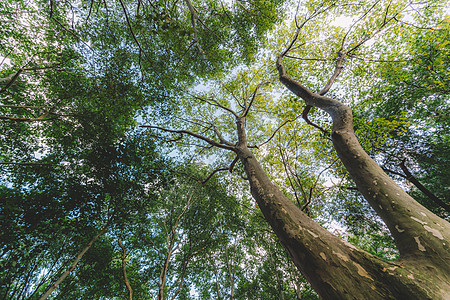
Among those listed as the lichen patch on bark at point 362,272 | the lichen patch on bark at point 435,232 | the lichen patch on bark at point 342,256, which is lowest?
the lichen patch on bark at point 362,272

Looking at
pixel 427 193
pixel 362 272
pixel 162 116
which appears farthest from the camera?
pixel 162 116

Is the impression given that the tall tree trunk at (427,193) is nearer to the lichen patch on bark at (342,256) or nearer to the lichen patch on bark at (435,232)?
the lichen patch on bark at (435,232)

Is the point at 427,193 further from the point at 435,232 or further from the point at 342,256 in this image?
the point at 342,256

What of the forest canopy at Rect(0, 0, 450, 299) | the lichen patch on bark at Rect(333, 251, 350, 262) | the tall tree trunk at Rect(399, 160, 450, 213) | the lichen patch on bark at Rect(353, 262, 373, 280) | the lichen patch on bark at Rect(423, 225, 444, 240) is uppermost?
the forest canopy at Rect(0, 0, 450, 299)

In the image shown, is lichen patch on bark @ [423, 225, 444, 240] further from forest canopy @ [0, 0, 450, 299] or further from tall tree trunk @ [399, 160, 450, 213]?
tall tree trunk @ [399, 160, 450, 213]

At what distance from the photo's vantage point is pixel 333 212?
8.71 m

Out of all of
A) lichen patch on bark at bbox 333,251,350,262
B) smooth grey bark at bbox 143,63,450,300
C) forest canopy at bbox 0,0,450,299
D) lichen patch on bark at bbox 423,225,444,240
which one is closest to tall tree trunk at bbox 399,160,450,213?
forest canopy at bbox 0,0,450,299

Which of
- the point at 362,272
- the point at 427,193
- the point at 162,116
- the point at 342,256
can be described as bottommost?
the point at 362,272

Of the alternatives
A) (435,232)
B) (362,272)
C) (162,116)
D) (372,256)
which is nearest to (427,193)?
(435,232)

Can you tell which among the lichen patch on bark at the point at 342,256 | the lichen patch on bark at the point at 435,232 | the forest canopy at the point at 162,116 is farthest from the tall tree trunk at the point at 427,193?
the lichen patch on bark at the point at 342,256

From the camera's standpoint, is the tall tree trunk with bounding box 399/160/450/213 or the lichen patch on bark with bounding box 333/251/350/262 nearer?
the lichen patch on bark with bounding box 333/251/350/262

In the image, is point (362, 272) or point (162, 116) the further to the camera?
point (162, 116)

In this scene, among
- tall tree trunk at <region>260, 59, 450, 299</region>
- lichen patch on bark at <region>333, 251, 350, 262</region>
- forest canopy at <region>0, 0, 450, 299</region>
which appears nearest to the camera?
tall tree trunk at <region>260, 59, 450, 299</region>

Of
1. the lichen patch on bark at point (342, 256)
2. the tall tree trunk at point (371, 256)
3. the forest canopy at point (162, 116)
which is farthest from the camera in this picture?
the forest canopy at point (162, 116)
